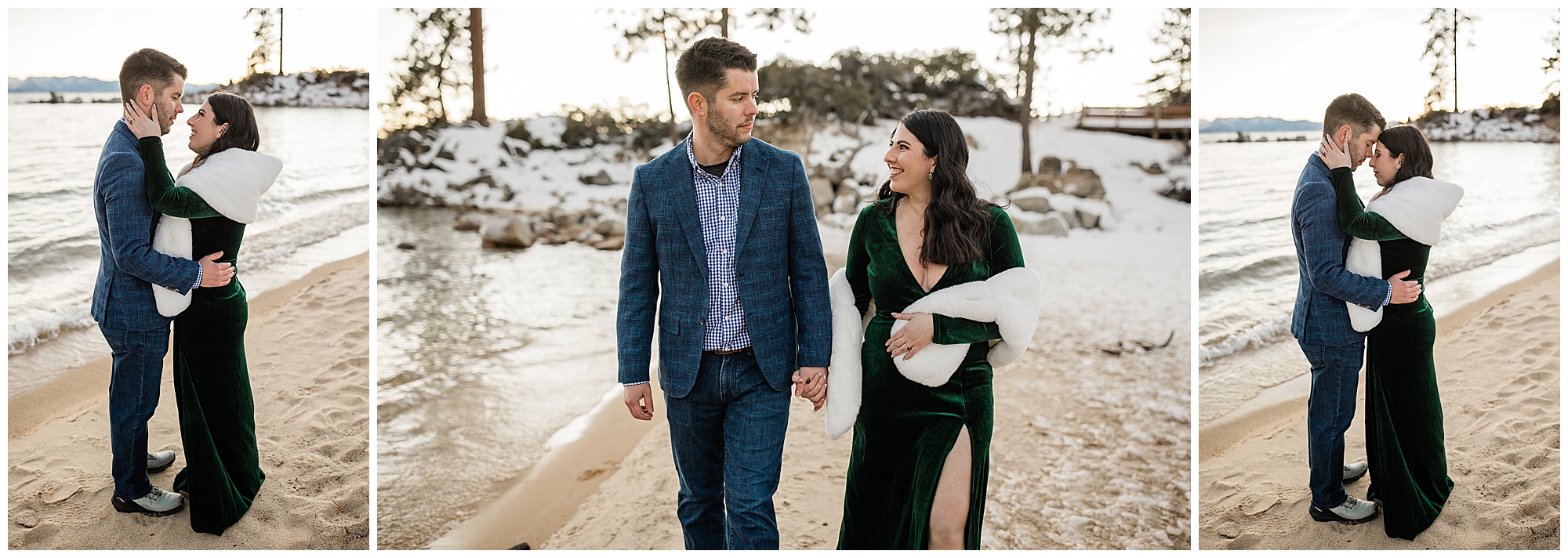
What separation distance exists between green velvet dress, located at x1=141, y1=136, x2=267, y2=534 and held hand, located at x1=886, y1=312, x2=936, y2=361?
7.38ft

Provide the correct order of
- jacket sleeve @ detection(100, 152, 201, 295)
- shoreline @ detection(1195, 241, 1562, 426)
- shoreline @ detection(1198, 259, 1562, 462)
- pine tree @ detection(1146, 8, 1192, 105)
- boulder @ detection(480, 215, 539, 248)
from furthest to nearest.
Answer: pine tree @ detection(1146, 8, 1192, 105) < boulder @ detection(480, 215, 539, 248) < shoreline @ detection(1195, 241, 1562, 426) < shoreline @ detection(1198, 259, 1562, 462) < jacket sleeve @ detection(100, 152, 201, 295)

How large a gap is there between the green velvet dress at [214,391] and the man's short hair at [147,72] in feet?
0.79

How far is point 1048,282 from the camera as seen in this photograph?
8.44 m

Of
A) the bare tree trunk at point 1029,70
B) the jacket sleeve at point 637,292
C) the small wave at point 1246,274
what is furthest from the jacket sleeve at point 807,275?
the bare tree trunk at point 1029,70

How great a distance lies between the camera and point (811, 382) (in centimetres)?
265

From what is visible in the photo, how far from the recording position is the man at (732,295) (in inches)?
102

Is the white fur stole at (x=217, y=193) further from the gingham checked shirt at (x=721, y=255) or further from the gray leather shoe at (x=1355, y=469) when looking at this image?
the gray leather shoe at (x=1355, y=469)

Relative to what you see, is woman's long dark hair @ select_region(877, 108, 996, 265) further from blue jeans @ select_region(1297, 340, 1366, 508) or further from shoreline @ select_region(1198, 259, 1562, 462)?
shoreline @ select_region(1198, 259, 1562, 462)

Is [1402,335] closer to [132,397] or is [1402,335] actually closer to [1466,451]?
[1466,451]

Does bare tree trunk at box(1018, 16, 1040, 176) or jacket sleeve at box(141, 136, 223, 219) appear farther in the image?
bare tree trunk at box(1018, 16, 1040, 176)

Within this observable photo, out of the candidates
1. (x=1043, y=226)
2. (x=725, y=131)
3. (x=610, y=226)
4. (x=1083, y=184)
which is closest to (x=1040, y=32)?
(x=1083, y=184)

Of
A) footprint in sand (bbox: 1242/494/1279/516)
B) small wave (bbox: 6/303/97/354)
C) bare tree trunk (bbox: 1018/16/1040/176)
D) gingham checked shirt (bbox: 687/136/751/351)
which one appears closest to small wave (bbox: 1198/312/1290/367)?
footprint in sand (bbox: 1242/494/1279/516)

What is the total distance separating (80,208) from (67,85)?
53 centimetres

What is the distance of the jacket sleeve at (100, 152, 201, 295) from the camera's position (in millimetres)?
A: 2994
